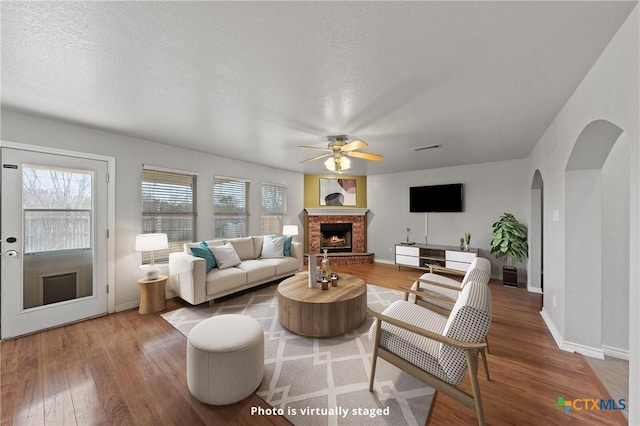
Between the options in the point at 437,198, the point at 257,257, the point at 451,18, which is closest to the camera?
the point at 451,18

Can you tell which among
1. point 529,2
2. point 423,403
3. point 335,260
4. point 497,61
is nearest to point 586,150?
point 497,61

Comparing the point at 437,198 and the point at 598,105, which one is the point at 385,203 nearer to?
the point at 437,198

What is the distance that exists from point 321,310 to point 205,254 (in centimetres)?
206

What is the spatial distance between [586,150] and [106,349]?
4.94 meters

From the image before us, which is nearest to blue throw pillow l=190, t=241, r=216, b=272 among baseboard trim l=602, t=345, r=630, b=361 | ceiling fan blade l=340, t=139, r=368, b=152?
ceiling fan blade l=340, t=139, r=368, b=152

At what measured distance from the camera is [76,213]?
2939 millimetres

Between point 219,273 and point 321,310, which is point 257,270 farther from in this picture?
point 321,310

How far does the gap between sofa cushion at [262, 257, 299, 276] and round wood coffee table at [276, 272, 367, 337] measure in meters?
1.43

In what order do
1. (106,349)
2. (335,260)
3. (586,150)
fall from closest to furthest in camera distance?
(586,150) < (106,349) < (335,260)

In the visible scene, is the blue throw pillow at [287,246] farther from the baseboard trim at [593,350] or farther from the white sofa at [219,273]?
the baseboard trim at [593,350]

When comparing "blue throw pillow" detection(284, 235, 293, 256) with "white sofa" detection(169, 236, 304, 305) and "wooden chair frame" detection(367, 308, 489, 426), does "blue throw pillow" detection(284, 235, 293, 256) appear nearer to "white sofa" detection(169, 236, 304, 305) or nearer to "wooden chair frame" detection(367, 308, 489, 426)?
"white sofa" detection(169, 236, 304, 305)

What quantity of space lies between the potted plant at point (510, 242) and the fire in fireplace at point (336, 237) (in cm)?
342

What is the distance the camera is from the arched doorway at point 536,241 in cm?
398

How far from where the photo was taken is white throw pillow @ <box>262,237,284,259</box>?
4.61 metres
